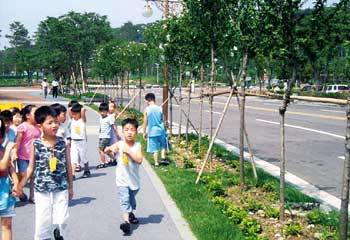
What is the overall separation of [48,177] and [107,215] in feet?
6.83

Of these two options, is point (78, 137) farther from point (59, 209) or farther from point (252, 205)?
point (59, 209)

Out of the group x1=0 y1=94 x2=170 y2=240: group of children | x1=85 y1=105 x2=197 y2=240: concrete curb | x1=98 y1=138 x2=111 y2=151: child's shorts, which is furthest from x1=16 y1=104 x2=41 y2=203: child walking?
x1=98 y1=138 x2=111 y2=151: child's shorts

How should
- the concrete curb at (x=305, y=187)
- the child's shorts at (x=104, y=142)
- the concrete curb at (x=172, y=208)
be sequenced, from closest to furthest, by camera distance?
the concrete curb at (x=172, y=208) < the concrete curb at (x=305, y=187) < the child's shorts at (x=104, y=142)

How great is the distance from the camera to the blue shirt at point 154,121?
11.3 meters

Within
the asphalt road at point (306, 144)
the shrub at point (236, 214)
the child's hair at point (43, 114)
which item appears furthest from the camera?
the asphalt road at point (306, 144)

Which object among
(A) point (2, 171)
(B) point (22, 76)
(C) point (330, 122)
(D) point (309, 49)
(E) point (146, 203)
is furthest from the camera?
(B) point (22, 76)

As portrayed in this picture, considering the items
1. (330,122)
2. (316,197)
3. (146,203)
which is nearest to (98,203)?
(146,203)

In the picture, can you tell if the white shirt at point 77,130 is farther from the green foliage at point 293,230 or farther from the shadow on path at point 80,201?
the green foliage at point 293,230

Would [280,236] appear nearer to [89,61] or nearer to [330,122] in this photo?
[330,122]

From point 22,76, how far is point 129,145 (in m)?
102

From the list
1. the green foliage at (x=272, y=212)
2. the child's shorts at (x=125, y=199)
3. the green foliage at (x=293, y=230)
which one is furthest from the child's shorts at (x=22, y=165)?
the green foliage at (x=293, y=230)

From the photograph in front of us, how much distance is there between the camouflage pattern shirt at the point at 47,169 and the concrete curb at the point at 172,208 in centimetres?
175

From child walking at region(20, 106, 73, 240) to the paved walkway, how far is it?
3.06 feet

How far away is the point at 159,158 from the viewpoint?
1214cm
